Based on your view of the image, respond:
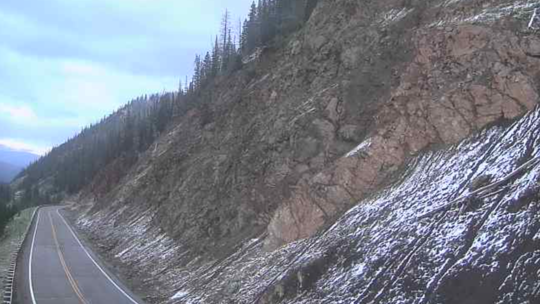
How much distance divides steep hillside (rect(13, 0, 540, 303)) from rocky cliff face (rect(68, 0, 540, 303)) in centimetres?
7

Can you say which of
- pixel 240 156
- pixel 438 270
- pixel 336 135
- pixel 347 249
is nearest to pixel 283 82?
pixel 240 156

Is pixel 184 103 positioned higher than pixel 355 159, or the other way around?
pixel 184 103

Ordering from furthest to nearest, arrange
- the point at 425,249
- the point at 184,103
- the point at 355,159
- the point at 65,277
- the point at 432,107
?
the point at 184,103, the point at 65,277, the point at 355,159, the point at 432,107, the point at 425,249

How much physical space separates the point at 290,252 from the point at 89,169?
12074 centimetres

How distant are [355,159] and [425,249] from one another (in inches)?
275

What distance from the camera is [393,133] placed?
1928 centimetres

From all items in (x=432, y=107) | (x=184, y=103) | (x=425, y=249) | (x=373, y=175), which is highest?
(x=184, y=103)

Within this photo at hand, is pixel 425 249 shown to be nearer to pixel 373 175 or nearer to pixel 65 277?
pixel 373 175

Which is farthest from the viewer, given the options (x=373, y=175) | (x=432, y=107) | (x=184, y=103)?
(x=184, y=103)

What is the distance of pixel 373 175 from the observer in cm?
1889

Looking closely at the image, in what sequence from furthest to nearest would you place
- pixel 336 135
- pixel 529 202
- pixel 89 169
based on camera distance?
1. pixel 89 169
2. pixel 336 135
3. pixel 529 202

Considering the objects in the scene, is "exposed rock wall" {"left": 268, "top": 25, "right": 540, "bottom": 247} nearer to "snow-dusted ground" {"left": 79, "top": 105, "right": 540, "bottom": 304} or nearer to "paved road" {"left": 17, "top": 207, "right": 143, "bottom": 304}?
"snow-dusted ground" {"left": 79, "top": 105, "right": 540, "bottom": 304}

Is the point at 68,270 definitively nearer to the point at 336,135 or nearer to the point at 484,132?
the point at 336,135

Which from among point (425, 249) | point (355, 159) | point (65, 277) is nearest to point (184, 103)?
point (65, 277)
